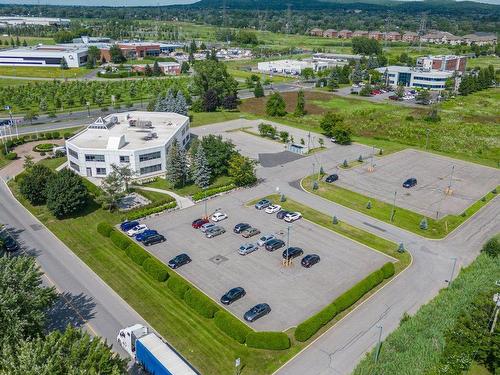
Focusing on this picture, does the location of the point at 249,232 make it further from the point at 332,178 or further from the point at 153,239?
the point at 332,178

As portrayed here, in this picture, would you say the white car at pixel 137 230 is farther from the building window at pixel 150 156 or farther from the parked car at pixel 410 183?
the parked car at pixel 410 183

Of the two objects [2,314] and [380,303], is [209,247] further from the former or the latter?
[2,314]

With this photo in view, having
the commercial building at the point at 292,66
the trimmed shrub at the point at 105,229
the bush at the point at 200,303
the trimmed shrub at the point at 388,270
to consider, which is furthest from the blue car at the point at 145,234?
the commercial building at the point at 292,66

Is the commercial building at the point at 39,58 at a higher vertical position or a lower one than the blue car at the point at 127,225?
higher

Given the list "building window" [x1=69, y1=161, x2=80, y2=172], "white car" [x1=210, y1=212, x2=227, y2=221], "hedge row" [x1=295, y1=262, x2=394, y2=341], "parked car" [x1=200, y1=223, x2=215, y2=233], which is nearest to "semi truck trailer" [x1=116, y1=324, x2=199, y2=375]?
"hedge row" [x1=295, y1=262, x2=394, y2=341]

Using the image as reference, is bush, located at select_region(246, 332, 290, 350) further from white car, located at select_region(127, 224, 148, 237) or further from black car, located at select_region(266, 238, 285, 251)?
white car, located at select_region(127, 224, 148, 237)

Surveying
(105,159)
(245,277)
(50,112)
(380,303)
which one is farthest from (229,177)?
(50,112)
